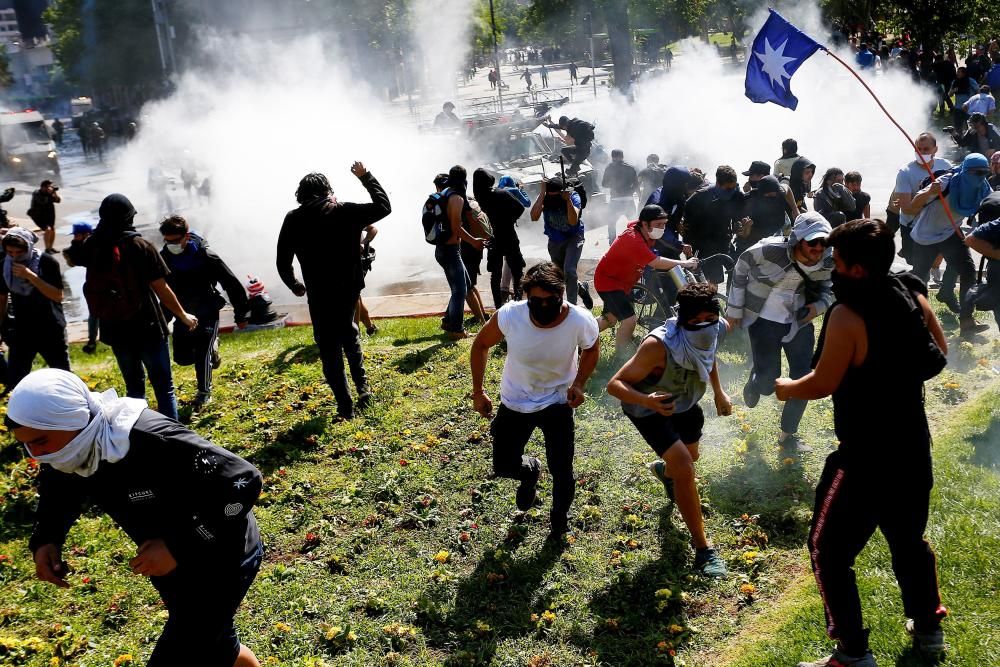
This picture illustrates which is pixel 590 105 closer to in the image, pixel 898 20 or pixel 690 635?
pixel 898 20

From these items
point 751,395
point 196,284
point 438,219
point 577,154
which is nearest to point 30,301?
point 196,284

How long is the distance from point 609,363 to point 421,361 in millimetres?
1798

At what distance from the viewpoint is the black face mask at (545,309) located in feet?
14.5

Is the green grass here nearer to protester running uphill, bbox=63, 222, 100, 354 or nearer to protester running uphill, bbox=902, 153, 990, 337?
protester running uphill, bbox=902, 153, 990, 337

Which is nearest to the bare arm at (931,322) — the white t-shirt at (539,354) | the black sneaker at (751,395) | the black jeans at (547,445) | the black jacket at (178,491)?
the white t-shirt at (539,354)

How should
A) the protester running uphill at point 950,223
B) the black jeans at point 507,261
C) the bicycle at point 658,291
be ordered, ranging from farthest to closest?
the black jeans at point 507,261, the bicycle at point 658,291, the protester running uphill at point 950,223

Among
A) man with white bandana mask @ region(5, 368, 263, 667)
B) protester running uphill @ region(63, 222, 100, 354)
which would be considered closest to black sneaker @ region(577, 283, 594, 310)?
protester running uphill @ region(63, 222, 100, 354)

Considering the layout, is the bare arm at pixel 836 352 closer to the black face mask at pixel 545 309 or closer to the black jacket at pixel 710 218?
the black face mask at pixel 545 309

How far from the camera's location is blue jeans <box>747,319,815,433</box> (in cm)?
574

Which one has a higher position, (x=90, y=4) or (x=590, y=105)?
(x=90, y=4)

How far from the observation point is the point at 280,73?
40.6m

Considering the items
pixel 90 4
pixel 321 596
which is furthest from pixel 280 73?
pixel 321 596

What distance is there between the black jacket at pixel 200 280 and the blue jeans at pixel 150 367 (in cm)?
89

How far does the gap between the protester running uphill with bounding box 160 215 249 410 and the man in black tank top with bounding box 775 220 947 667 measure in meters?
5.07
